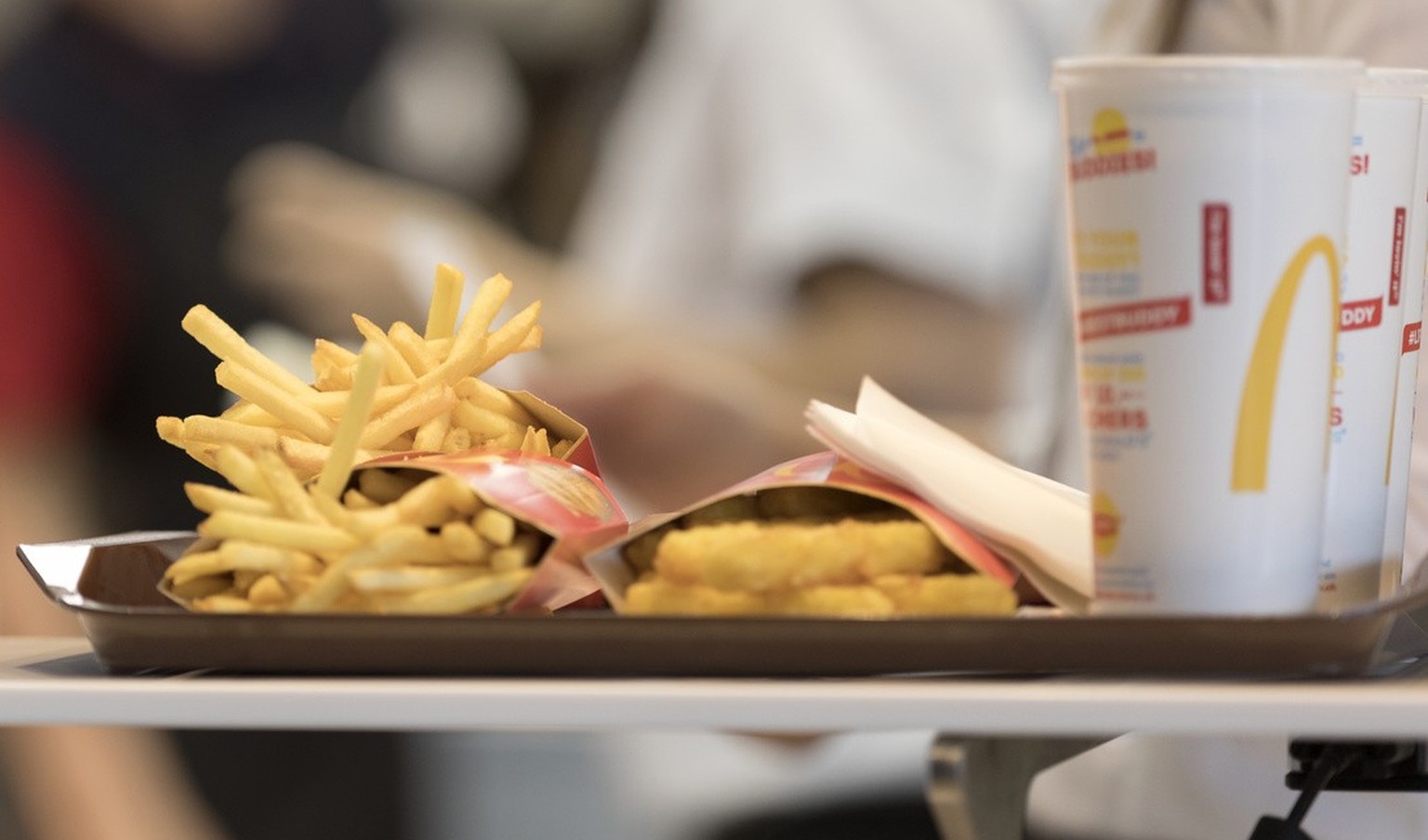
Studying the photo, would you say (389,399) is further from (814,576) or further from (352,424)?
(814,576)

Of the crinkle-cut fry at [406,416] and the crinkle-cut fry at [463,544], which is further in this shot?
the crinkle-cut fry at [406,416]

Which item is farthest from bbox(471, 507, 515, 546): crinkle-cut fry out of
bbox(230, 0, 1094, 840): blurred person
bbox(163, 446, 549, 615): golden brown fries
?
bbox(230, 0, 1094, 840): blurred person

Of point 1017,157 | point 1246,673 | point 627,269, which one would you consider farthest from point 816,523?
point 1017,157

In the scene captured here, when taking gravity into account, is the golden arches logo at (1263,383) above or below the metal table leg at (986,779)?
above

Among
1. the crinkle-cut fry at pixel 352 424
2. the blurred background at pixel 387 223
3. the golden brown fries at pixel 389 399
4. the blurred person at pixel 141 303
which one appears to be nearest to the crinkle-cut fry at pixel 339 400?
the golden brown fries at pixel 389 399

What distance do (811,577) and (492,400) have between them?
0.92 feet

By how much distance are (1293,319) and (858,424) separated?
191 mm

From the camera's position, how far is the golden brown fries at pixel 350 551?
631 millimetres

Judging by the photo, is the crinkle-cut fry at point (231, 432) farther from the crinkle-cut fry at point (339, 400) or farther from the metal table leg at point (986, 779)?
the metal table leg at point (986, 779)

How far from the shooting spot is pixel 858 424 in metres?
0.72

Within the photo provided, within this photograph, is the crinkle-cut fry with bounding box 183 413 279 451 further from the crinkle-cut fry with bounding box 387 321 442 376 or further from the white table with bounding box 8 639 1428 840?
the white table with bounding box 8 639 1428 840

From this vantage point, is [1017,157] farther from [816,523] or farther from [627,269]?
[816,523]

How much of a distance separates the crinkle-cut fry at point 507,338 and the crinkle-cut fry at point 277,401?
83 mm

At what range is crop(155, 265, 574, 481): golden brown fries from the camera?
777 millimetres
